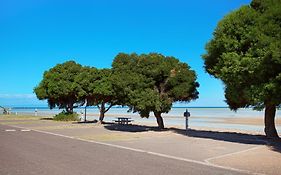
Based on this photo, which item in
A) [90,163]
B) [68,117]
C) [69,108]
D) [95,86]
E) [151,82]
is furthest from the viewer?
[69,108]

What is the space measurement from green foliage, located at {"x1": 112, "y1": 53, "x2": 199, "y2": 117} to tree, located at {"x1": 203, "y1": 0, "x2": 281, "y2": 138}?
192 inches

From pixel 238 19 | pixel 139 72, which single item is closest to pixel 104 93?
pixel 139 72

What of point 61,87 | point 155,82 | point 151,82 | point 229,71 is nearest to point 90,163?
point 229,71

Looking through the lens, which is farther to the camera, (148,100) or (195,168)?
(148,100)

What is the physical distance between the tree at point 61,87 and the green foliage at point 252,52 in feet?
66.7

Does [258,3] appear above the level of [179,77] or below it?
above

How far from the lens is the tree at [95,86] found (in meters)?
31.0

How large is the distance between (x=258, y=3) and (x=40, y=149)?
11.0 metres

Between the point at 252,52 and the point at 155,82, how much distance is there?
27.6ft

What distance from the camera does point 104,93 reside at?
29375mm

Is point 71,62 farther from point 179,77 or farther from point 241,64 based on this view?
point 241,64

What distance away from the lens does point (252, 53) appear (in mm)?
14445

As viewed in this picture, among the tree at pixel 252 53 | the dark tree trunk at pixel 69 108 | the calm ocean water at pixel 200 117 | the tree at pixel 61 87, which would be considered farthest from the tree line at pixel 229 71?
the calm ocean water at pixel 200 117

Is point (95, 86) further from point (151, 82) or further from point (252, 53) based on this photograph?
point (252, 53)
